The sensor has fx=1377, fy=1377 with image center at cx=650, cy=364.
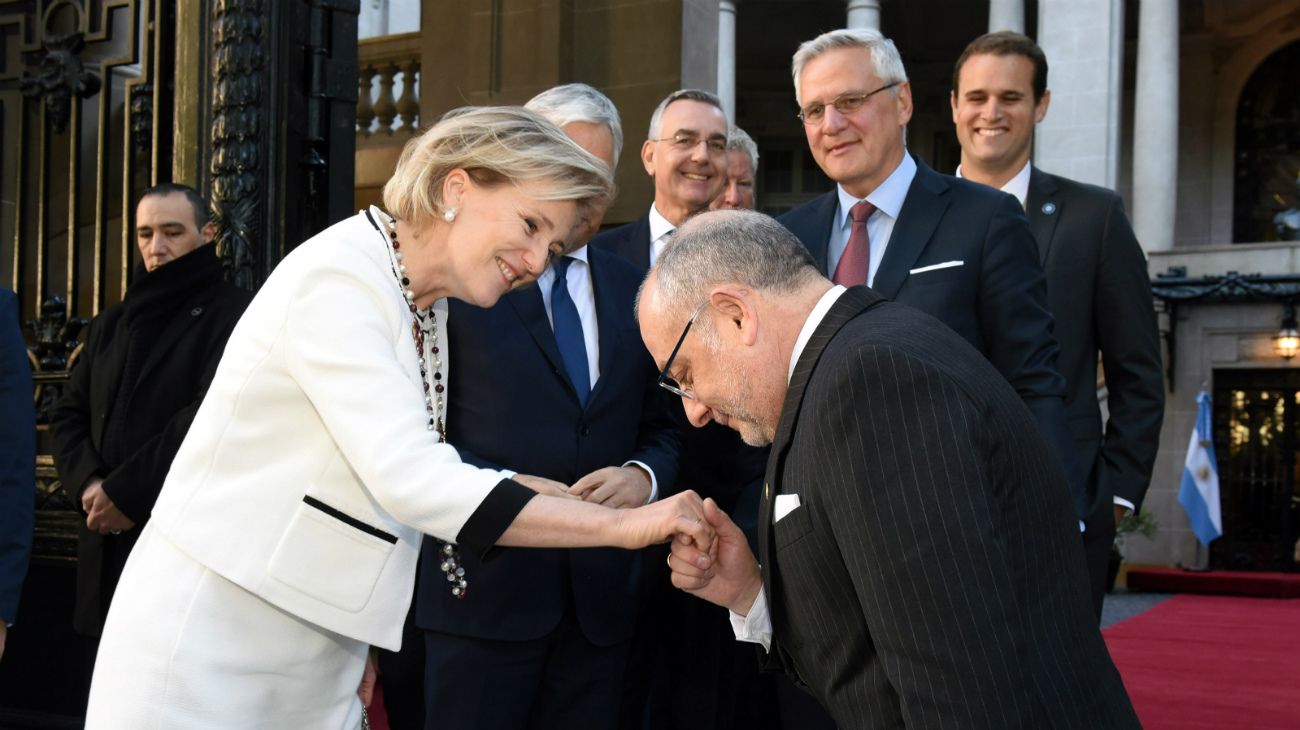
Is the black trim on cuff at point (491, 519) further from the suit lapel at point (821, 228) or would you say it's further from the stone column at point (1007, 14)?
the stone column at point (1007, 14)

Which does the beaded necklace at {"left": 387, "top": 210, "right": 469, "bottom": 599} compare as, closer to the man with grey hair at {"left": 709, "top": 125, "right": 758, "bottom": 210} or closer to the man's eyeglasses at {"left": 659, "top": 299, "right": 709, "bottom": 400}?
the man's eyeglasses at {"left": 659, "top": 299, "right": 709, "bottom": 400}

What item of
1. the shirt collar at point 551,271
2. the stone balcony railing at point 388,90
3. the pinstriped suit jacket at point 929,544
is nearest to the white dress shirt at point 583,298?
the shirt collar at point 551,271

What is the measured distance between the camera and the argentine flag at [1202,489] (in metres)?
20.3

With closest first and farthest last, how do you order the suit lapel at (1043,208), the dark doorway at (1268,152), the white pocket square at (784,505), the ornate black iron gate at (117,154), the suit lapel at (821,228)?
the white pocket square at (784,505) < the suit lapel at (821,228) < the suit lapel at (1043,208) < the ornate black iron gate at (117,154) < the dark doorway at (1268,152)

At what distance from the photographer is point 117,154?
536cm

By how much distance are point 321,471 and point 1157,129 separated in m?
23.9

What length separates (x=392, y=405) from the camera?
2.44 m

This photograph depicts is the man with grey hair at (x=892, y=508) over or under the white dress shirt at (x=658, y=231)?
under

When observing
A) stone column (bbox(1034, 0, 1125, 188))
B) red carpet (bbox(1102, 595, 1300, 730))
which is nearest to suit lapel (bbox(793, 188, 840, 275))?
red carpet (bbox(1102, 595, 1300, 730))

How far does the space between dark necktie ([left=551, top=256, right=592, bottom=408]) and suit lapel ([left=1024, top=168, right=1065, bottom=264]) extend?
1.41m

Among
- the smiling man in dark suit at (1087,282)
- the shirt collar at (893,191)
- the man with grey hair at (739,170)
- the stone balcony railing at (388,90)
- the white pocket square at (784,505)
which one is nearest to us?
the white pocket square at (784,505)

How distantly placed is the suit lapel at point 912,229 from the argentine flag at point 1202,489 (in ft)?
59.8

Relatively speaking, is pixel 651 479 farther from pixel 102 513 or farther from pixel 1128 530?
pixel 1128 530

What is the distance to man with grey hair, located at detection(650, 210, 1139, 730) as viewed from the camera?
187 centimetres
